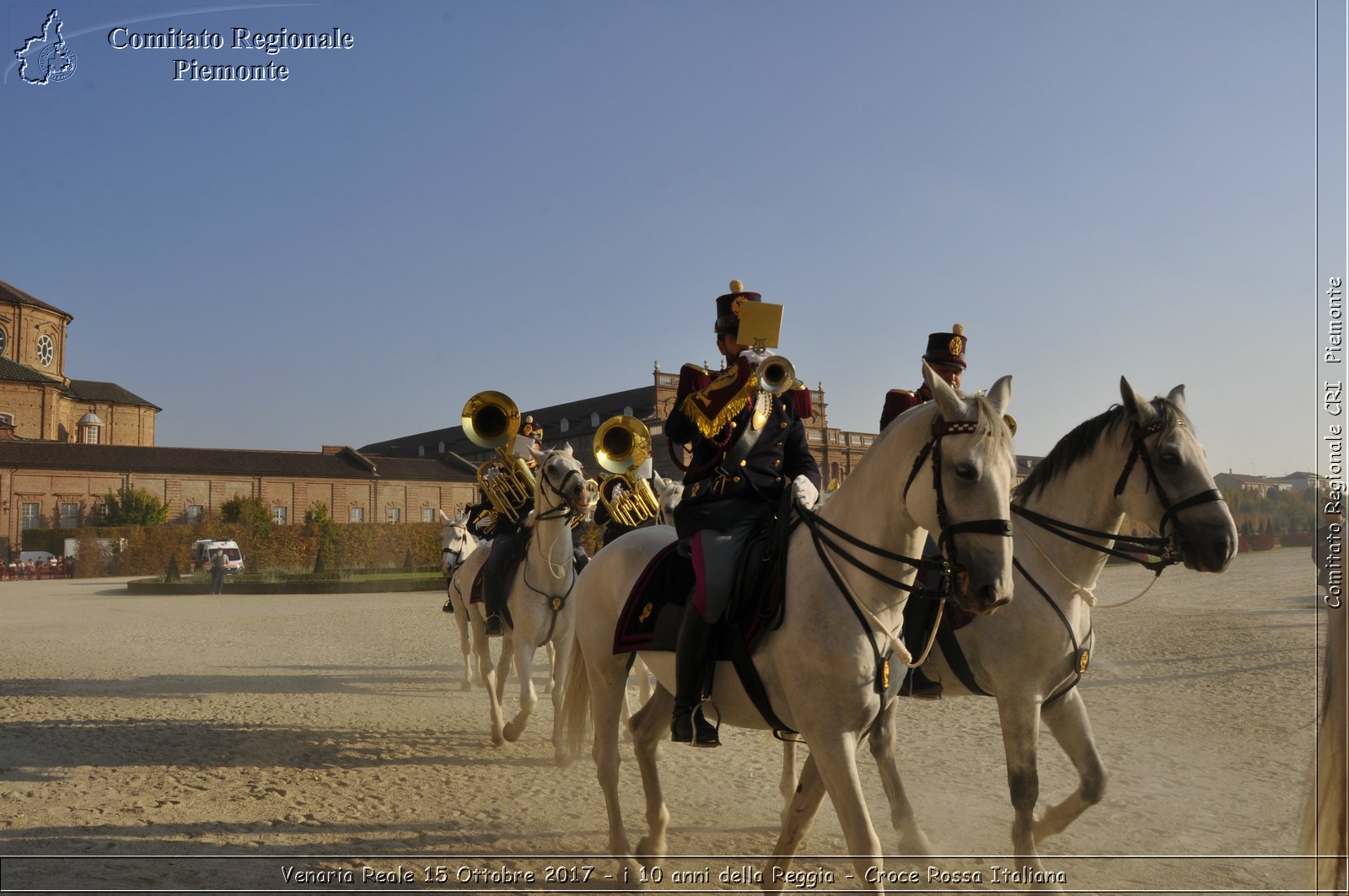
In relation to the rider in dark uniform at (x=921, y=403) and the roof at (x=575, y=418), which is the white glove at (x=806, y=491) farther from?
the roof at (x=575, y=418)

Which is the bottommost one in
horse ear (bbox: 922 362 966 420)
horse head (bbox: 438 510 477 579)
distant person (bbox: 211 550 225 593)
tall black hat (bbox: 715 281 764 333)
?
distant person (bbox: 211 550 225 593)

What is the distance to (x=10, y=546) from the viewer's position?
62562mm

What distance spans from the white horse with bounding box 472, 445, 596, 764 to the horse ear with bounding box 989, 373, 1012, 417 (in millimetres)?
5148

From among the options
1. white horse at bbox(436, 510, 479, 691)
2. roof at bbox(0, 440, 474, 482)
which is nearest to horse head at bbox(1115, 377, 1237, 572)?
white horse at bbox(436, 510, 479, 691)

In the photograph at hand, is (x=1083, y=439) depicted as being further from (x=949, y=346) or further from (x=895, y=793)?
(x=895, y=793)

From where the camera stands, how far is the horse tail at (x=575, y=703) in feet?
22.0

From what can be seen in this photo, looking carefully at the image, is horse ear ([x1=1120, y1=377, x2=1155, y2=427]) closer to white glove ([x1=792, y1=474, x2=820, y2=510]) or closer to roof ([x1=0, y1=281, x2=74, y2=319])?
white glove ([x1=792, y1=474, x2=820, y2=510])

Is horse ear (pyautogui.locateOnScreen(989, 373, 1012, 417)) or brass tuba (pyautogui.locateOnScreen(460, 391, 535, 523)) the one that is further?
brass tuba (pyautogui.locateOnScreen(460, 391, 535, 523))

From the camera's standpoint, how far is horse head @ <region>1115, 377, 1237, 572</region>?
16.7 ft

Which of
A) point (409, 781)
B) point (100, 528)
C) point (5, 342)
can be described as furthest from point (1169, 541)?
point (5, 342)

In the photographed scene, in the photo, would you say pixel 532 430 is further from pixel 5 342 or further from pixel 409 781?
pixel 5 342

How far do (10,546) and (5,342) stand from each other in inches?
956

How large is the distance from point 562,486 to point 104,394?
311 feet

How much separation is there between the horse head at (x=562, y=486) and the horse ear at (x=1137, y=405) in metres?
4.59
